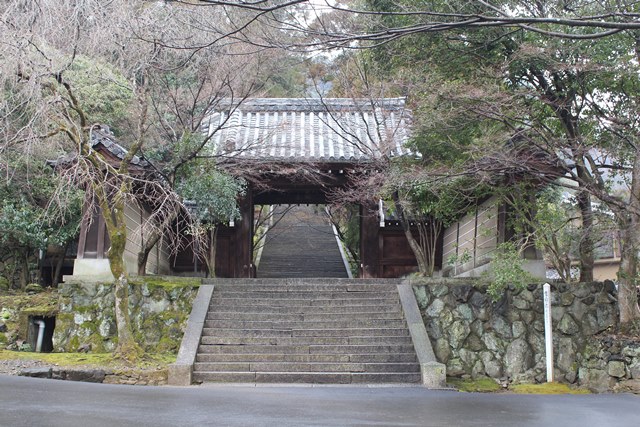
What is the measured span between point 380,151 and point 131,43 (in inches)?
207

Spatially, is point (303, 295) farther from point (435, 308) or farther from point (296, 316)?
point (435, 308)

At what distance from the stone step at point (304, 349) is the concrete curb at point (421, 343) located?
0.84 ft

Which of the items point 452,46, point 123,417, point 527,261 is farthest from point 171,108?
point 123,417

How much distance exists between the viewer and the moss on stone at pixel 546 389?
10.4 m

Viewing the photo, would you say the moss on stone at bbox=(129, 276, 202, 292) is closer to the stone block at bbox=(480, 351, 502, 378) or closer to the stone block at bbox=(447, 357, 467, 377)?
the stone block at bbox=(447, 357, 467, 377)

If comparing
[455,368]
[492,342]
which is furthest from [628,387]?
[455,368]

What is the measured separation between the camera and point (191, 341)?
1124 cm

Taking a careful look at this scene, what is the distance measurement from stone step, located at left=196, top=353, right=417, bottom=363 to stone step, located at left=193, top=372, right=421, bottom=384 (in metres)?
0.45

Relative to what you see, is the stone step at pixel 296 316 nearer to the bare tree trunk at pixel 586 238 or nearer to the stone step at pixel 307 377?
the stone step at pixel 307 377

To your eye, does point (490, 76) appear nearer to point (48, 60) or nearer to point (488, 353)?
point (488, 353)

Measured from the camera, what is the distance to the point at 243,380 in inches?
416

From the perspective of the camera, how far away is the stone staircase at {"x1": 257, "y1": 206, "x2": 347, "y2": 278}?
66.6 feet

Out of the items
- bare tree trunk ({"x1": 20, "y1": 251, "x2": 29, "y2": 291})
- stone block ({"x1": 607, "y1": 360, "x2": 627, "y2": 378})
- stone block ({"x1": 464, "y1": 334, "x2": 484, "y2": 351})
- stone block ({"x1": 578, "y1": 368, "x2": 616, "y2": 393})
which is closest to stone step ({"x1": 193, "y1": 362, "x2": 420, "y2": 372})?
stone block ({"x1": 464, "y1": 334, "x2": 484, "y2": 351})

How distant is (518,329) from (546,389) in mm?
1496
